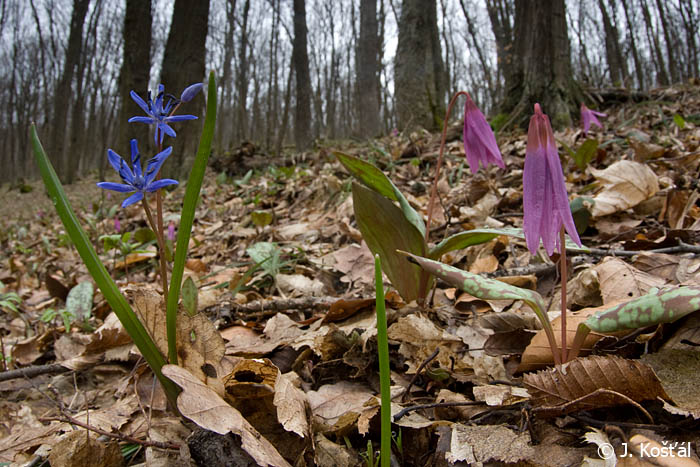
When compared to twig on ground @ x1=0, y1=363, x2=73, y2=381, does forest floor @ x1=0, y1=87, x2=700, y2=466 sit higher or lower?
higher

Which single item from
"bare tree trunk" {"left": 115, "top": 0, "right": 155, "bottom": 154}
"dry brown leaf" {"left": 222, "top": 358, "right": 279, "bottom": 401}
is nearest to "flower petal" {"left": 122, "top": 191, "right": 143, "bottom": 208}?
"dry brown leaf" {"left": 222, "top": 358, "right": 279, "bottom": 401}

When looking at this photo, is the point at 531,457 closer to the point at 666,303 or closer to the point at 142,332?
the point at 666,303

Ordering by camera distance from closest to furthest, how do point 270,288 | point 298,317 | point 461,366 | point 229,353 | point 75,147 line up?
point 461,366, point 229,353, point 298,317, point 270,288, point 75,147

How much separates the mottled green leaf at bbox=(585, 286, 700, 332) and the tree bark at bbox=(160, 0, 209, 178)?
620 cm

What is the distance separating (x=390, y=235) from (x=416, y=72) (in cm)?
553

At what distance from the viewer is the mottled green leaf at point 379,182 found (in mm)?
1124

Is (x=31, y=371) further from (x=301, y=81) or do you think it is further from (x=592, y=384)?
(x=301, y=81)

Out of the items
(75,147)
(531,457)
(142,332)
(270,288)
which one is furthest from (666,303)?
(75,147)

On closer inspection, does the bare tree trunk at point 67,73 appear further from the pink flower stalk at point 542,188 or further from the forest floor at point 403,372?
the pink flower stalk at point 542,188

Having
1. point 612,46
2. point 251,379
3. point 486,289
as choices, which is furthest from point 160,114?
point 612,46

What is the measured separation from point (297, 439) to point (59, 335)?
4.23 feet

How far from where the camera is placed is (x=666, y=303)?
1.90ft

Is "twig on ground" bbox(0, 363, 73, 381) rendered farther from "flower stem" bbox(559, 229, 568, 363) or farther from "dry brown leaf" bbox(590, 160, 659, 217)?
"dry brown leaf" bbox(590, 160, 659, 217)

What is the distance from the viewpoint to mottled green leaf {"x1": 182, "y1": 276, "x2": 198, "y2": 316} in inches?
44.8
